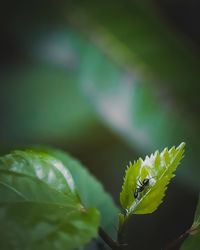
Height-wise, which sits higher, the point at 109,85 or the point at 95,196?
the point at 109,85

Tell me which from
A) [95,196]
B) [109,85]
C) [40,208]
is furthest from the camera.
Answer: [109,85]

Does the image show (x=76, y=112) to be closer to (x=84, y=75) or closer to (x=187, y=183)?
(x=84, y=75)

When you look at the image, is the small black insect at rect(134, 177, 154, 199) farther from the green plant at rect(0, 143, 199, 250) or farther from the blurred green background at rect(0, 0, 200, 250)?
the blurred green background at rect(0, 0, 200, 250)

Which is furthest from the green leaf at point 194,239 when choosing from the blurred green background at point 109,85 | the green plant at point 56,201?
the blurred green background at point 109,85

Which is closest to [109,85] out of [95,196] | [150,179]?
[95,196]

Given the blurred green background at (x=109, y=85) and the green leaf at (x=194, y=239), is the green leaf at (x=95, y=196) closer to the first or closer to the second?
the green leaf at (x=194, y=239)

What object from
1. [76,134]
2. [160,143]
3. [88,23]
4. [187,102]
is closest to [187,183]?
[160,143]

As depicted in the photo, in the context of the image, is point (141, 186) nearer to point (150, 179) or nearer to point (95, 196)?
point (150, 179)

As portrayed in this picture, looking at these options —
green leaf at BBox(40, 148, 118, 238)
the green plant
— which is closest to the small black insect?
the green plant
